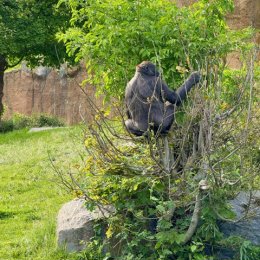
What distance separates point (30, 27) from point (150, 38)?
12312 mm

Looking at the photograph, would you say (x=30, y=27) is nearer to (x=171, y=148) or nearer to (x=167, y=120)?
(x=167, y=120)

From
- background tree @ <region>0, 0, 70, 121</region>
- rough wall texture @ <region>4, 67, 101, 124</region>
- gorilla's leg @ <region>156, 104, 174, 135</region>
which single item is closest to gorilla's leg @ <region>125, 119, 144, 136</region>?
gorilla's leg @ <region>156, 104, 174, 135</region>

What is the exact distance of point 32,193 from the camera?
1174 centimetres

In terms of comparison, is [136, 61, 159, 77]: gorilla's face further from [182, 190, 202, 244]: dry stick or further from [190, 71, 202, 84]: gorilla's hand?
[182, 190, 202, 244]: dry stick

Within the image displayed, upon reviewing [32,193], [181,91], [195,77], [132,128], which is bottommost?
[32,193]

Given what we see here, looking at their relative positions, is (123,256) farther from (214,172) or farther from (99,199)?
(214,172)

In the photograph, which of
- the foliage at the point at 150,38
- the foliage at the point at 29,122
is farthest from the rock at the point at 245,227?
the foliage at the point at 29,122

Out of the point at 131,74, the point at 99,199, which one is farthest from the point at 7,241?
the point at 131,74

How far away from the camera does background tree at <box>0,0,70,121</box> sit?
20.0m

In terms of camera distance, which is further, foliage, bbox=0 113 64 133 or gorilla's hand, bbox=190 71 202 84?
foliage, bbox=0 113 64 133

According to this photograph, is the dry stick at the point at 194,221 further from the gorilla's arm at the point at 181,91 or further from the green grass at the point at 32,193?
the green grass at the point at 32,193

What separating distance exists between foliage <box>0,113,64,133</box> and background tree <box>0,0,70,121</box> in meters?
2.09

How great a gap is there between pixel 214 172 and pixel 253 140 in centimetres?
71

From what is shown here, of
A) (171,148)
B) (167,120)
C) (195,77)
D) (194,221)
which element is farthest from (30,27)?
(194,221)
